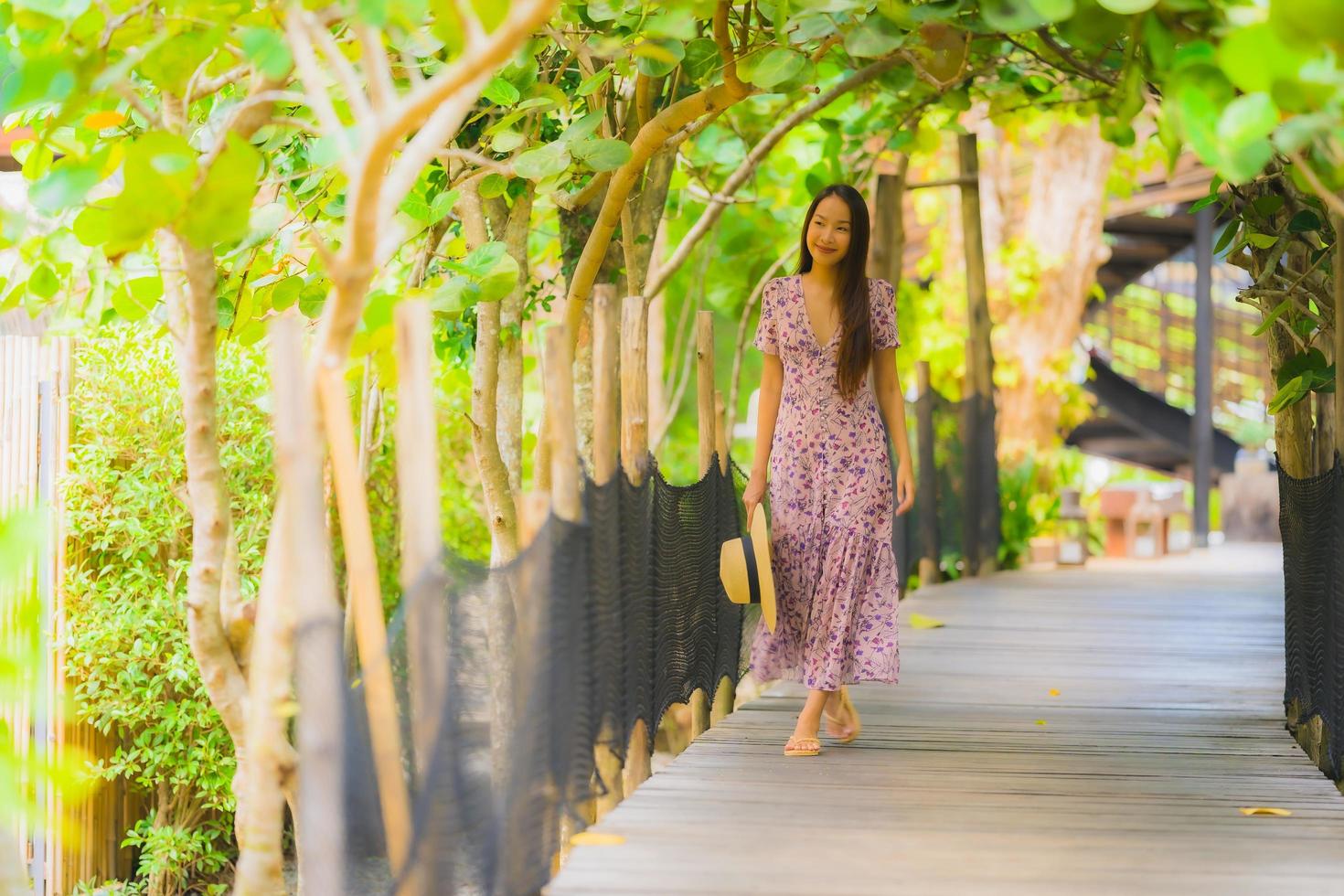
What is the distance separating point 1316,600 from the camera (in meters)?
3.50

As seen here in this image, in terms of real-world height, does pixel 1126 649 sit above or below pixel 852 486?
below

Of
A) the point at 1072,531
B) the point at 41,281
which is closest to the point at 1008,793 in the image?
the point at 41,281

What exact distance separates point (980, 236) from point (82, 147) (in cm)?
516

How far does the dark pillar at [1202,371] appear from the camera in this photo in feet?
34.2

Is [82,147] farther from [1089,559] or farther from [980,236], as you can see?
[1089,559]

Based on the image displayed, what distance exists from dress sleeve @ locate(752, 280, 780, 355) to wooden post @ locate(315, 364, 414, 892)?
1817mm

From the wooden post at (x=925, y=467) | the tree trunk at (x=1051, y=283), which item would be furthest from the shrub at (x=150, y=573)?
the tree trunk at (x=1051, y=283)

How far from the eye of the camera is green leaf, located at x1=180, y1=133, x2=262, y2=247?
81.2 inches

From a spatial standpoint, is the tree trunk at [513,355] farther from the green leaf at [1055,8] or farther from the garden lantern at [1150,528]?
the garden lantern at [1150,528]

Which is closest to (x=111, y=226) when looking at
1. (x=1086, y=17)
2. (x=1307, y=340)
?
(x=1086, y=17)

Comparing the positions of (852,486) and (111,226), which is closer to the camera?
(111,226)

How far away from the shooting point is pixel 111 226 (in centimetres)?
206

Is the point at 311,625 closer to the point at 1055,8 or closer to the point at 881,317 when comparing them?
the point at 1055,8

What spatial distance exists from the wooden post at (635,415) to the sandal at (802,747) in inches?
14.1
